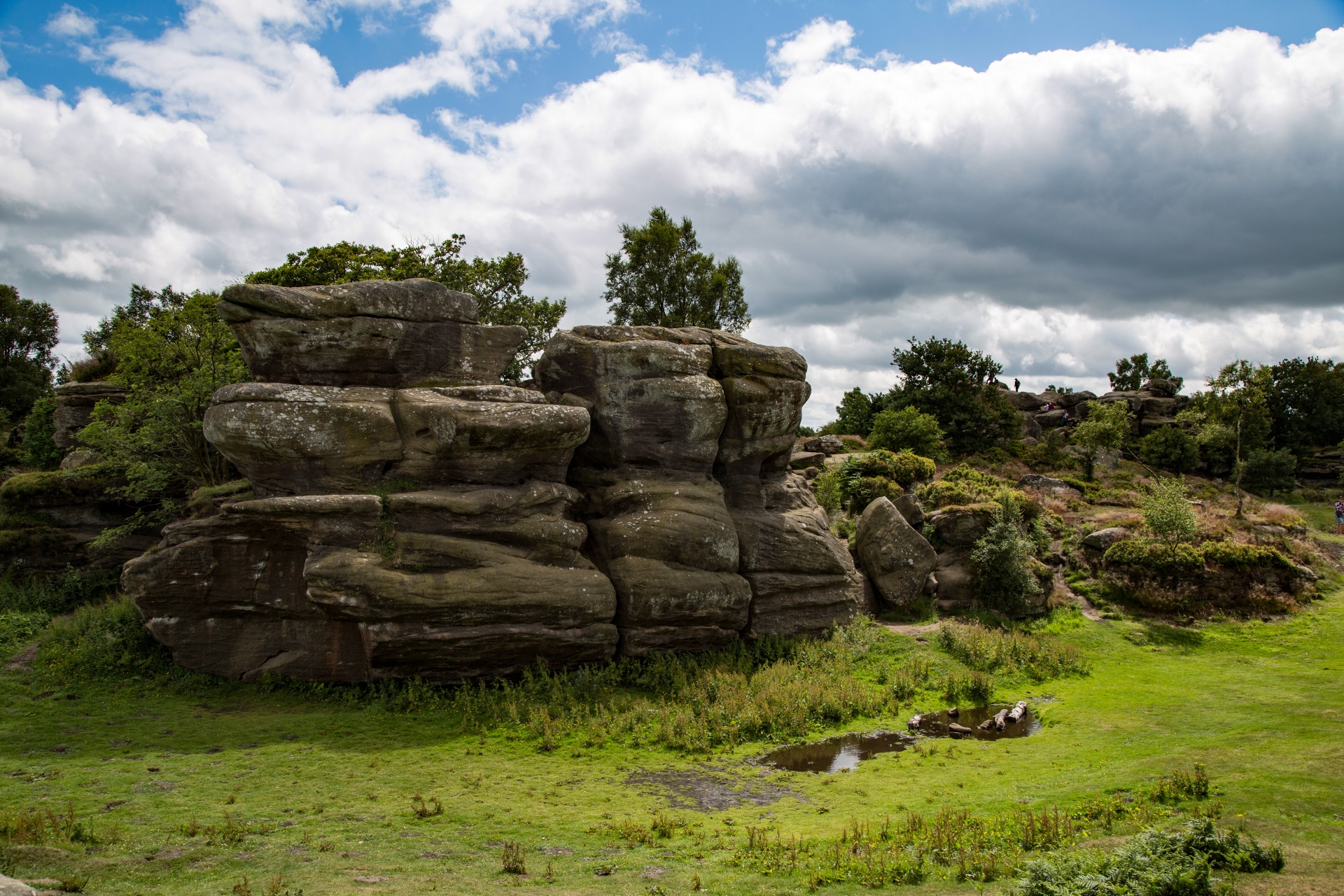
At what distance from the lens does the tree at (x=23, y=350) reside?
179 feet

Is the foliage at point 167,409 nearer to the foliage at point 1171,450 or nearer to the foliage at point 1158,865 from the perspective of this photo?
the foliage at point 1158,865

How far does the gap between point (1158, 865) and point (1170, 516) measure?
979 inches

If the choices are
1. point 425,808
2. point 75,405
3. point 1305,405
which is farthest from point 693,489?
point 1305,405

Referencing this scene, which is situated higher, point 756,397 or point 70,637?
point 756,397

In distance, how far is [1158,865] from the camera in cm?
931

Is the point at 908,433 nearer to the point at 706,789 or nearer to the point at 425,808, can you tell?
the point at 706,789

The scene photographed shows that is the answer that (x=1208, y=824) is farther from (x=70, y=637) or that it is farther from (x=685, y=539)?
(x=70, y=637)

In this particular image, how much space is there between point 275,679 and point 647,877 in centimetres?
1461

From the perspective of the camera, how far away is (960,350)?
57125 mm

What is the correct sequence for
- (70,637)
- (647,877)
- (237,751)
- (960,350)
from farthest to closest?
(960,350)
(70,637)
(237,751)
(647,877)

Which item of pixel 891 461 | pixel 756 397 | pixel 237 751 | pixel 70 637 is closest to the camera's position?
pixel 237 751

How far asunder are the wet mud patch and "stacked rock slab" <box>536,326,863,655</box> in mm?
6178

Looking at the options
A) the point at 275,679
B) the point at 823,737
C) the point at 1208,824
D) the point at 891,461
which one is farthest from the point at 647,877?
the point at 891,461

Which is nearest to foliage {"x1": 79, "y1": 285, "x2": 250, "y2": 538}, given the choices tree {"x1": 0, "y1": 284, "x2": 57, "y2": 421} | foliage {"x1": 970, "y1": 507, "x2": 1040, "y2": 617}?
foliage {"x1": 970, "y1": 507, "x2": 1040, "y2": 617}
